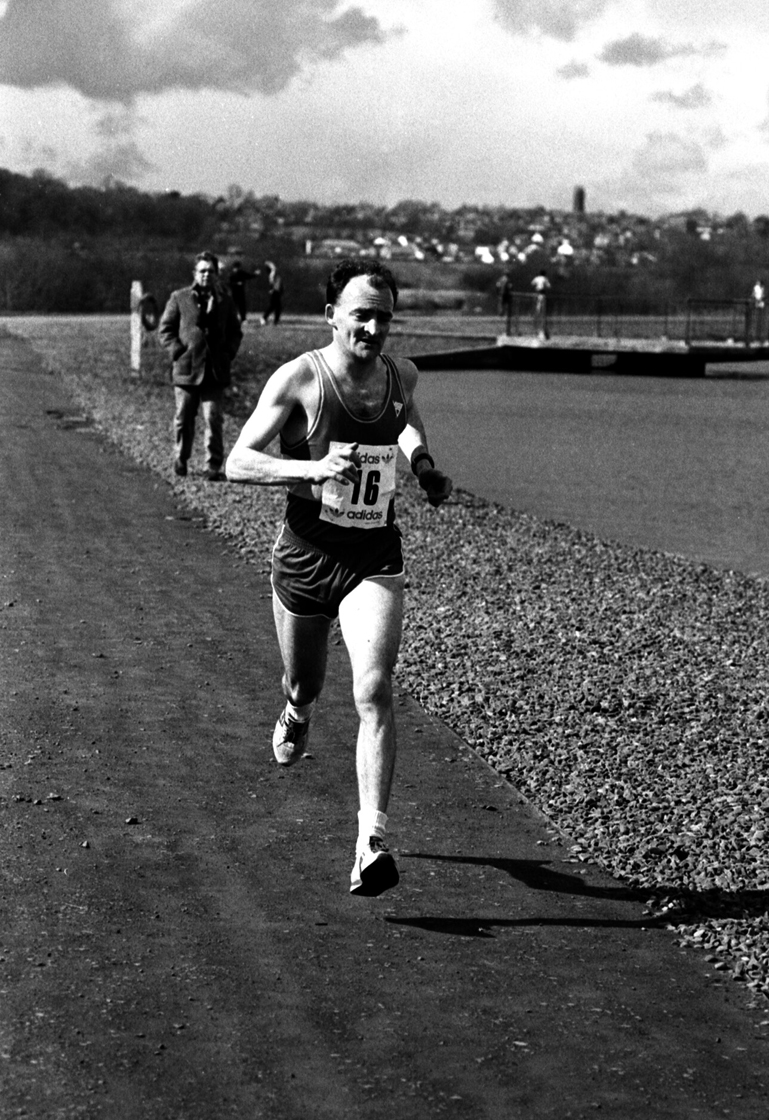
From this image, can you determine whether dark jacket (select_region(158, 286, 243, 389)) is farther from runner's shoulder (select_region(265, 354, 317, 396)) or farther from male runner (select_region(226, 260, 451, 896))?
runner's shoulder (select_region(265, 354, 317, 396))

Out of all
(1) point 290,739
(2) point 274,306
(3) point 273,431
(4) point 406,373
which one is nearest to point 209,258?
(1) point 290,739

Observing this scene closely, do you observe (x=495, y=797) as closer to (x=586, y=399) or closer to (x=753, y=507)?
(x=753, y=507)

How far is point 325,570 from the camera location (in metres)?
6.55

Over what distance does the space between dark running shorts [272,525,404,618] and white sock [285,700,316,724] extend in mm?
546

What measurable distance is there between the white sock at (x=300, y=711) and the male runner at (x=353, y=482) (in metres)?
0.48

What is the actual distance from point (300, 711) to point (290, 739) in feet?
0.54

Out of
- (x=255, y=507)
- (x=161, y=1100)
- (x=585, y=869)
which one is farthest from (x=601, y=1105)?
(x=255, y=507)

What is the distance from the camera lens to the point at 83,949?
18.2ft

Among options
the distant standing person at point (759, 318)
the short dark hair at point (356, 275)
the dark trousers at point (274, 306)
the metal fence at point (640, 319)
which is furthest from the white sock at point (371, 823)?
the distant standing person at point (759, 318)

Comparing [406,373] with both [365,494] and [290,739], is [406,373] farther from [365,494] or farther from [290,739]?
[290,739]

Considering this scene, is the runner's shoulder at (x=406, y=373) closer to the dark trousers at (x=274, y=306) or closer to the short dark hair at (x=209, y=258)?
the short dark hair at (x=209, y=258)

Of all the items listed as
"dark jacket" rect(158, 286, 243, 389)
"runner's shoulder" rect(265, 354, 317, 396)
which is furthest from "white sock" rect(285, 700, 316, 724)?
"dark jacket" rect(158, 286, 243, 389)

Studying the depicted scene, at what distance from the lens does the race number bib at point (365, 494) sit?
6.38 metres

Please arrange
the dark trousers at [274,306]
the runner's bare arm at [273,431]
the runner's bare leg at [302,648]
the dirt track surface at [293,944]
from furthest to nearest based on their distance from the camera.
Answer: the dark trousers at [274,306], the runner's bare leg at [302,648], the runner's bare arm at [273,431], the dirt track surface at [293,944]
